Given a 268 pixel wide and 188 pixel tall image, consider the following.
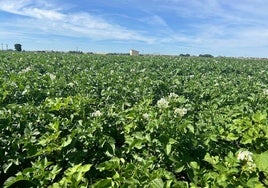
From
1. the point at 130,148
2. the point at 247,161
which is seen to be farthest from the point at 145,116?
the point at 247,161

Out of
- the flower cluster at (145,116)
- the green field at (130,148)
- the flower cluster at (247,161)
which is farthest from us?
the flower cluster at (145,116)

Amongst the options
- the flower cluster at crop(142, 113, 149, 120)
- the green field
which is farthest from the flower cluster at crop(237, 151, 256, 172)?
the flower cluster at crop(142, 113, 149, 120)

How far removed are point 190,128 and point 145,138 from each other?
49 cm

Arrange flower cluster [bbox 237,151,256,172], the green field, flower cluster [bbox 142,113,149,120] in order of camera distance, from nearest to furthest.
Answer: the green field
flower cluster [bbox 237,151,256,172]
flower cluster [bbox 142,113,149,120]

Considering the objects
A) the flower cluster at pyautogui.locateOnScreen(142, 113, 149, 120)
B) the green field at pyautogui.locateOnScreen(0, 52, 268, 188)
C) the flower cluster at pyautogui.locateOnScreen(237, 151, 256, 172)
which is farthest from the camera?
the flower cluster at pyautogui.locateOnScreen(142, 113, 149, 120)

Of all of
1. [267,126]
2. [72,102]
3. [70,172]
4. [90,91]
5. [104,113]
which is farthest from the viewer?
[90,91]

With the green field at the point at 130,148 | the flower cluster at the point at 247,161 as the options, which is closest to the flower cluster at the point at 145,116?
the green field at the point at 130,148

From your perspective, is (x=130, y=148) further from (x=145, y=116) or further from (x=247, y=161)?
(x=247, y=161)

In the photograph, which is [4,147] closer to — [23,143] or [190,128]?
[23,143]

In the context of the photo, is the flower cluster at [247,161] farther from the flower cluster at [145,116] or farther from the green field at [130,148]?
the flower cluster at [145,116]

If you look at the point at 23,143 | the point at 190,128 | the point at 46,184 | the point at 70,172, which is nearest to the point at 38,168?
the point at 46,184

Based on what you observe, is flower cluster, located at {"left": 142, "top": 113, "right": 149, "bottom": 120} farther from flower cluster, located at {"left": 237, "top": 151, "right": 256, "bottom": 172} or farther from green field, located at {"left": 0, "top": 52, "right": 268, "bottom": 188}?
flower cluster, located at {"left": 237, "top": 151, "right": 256, "bottom": 172}

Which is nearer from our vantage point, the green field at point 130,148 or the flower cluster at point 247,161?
the green field at point 130,148

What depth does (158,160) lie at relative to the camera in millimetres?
3688
